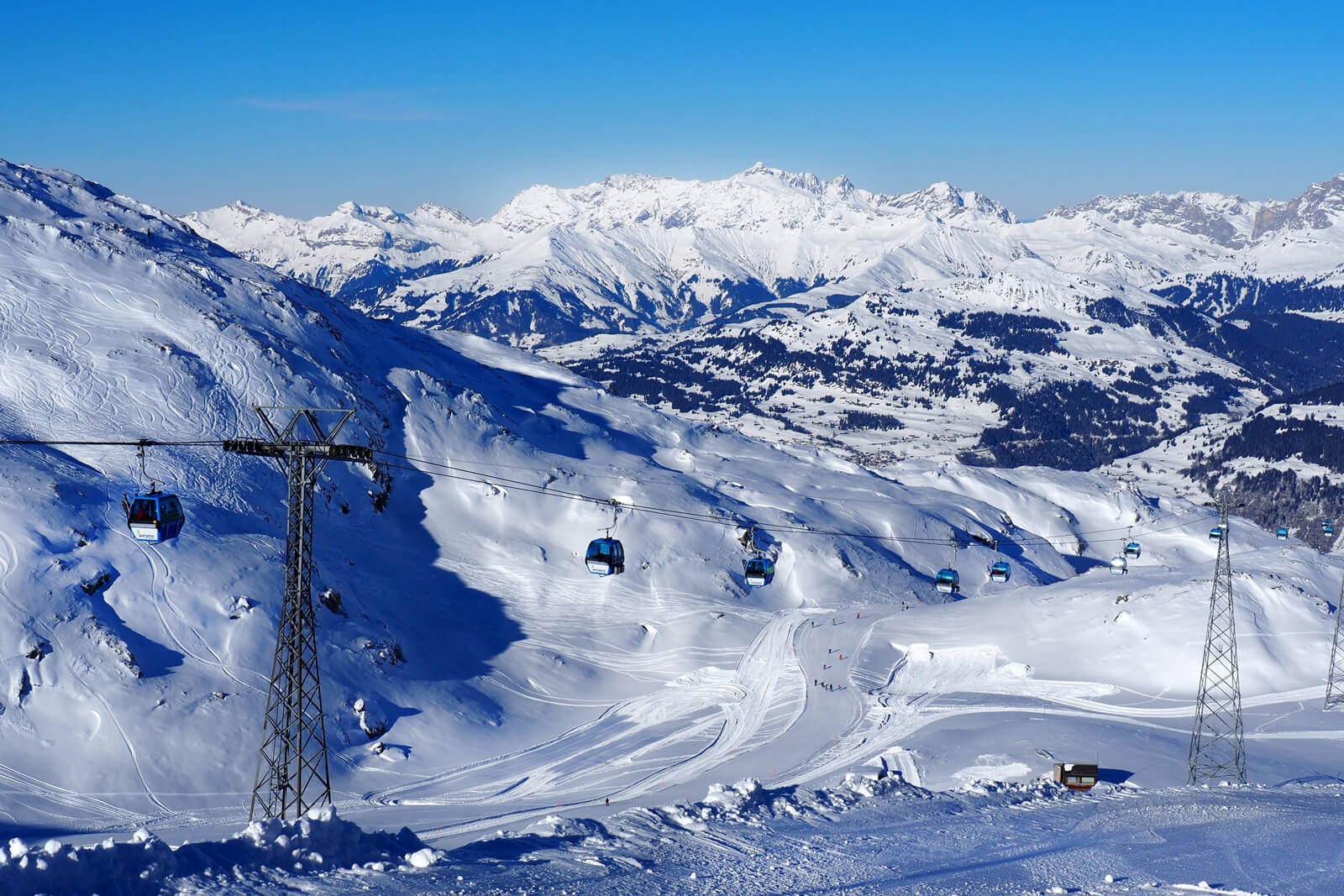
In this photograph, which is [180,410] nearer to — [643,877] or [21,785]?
[21,785]

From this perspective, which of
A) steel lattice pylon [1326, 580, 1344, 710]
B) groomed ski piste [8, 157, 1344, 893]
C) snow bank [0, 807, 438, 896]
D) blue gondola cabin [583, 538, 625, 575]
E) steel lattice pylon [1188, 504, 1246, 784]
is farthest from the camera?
steel lattice pylon [1326, 580, 1344, 710]

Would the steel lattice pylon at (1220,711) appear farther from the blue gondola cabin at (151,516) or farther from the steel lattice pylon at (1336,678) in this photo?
the blue gondola cabin at (151,516)

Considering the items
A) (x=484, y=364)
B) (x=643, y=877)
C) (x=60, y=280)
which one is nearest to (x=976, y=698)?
(x=643, y=877)

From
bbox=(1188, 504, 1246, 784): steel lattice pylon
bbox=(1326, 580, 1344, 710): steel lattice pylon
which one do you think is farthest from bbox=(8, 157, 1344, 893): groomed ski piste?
bbox=(1188, 504, 1246, 784): steel lattice pylon

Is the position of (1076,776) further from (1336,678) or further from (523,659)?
(523,659)

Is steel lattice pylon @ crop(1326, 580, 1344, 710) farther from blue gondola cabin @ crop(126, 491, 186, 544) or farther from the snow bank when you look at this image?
blue gondola cabin @ crop(126, 491, 186, 544)

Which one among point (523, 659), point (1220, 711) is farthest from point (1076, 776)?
point (523, 659)
